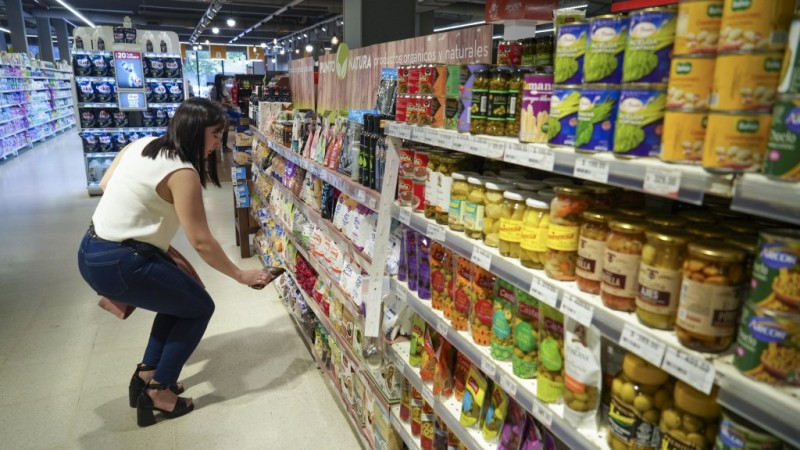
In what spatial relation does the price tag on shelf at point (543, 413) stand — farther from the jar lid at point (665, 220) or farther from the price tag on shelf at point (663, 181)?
the price tag on shelf at point (663, 181)

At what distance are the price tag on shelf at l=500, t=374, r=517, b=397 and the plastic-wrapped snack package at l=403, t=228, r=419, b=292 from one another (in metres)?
0.65

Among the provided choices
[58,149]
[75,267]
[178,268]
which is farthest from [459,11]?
[178,268]

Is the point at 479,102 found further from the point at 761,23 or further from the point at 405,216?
the point at 761,23

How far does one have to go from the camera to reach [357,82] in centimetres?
336

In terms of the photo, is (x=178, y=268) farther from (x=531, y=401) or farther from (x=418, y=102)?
(x=531, y=401)

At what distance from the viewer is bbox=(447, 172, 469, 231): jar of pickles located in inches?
67.1

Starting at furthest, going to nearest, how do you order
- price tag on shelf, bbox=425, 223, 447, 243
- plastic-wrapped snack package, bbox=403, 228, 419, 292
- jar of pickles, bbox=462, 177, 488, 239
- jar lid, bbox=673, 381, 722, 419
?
plastic-wrapped snack package, bbox=403, 228, 419, 292, price tag on shelf, bbox=425, 223, 447, 243, jar of pickles, bbox=462, 177, 488, 239, jar lid, bbox=673, 381, 722, 419

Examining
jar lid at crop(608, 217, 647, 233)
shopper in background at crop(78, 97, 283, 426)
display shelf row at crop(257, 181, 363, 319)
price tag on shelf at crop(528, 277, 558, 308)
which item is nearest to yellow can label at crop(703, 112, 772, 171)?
jar lid at crop(608, 217, 647, 233)

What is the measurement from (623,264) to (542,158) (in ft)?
1.01

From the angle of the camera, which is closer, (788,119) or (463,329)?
(788,119)

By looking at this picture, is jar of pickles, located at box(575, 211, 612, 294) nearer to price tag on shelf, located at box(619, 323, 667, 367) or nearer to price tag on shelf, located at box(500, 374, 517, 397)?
price tag on shelf, located at box(619, 323, 667, 367)

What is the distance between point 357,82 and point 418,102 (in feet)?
5.18

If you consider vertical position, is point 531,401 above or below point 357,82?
below

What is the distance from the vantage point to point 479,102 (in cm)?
157
